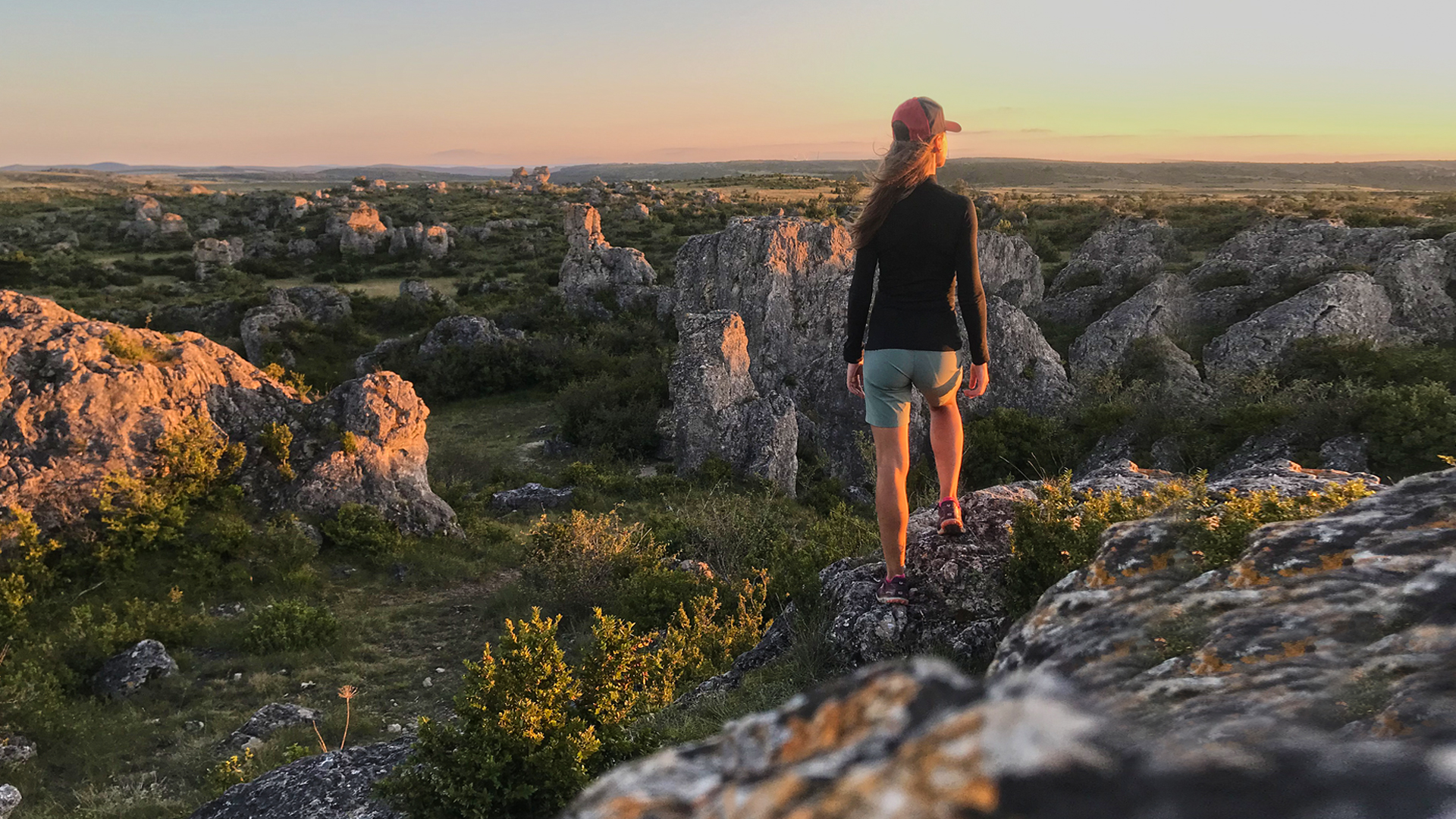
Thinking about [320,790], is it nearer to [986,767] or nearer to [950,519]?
[950,519]

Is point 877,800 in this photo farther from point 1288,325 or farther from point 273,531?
point 1288,325

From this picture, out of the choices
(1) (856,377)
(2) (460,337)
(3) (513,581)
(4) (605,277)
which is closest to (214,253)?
(4) (605,277)

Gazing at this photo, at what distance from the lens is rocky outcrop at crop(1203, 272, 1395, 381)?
17750 millimetres

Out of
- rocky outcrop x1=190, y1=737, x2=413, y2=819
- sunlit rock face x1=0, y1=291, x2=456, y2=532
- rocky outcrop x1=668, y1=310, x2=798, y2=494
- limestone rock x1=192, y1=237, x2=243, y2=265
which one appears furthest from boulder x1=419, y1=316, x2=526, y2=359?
limestone rock x1=192, y1=237, x2=243, y2=265

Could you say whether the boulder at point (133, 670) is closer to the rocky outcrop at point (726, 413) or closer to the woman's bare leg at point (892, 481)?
the woman's bare leg at point (892, 481)

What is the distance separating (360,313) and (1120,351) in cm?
2871

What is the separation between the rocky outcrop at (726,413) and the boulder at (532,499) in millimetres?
3023

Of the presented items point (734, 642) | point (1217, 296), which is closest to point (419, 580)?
point (734, 642)

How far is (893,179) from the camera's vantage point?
412 centimetres

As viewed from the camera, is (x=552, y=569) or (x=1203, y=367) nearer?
(x=552, y=569)

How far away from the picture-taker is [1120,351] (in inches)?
795

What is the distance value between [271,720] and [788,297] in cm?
1758

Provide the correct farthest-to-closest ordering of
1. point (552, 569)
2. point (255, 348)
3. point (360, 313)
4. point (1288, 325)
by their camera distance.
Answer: point (360, 313)
point (255, 348)
point (1288, 325)
point (552, 569)

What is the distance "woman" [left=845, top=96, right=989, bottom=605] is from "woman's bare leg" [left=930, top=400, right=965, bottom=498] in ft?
0.44
